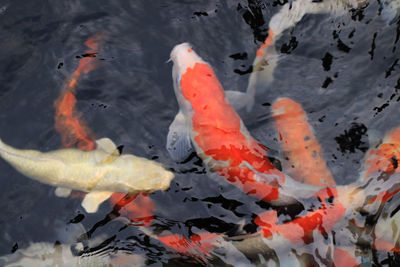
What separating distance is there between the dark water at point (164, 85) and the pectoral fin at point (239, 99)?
85 mm

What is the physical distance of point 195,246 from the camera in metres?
3.49

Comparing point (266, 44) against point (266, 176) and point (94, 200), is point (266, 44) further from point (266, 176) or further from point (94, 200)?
point (94, 200)

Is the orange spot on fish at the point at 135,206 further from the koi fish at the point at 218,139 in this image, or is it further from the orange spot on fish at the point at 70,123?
the orange spot on fish at the point at 70,123

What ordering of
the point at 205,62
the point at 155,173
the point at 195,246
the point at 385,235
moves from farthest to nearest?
the point at 205,62
the point at 155,173
the point at 195,246
the point at 385,235

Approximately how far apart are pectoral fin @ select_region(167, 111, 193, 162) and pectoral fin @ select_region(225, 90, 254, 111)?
497 millimetres

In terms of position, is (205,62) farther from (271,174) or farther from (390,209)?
(390,209)

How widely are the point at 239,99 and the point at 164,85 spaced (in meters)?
0.84

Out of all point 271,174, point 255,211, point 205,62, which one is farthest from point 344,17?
point 255,211

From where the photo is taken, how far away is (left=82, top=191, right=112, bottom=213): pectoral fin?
3.77 m

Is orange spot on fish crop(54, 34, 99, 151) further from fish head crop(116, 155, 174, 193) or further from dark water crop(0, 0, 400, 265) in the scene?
fish head crop(116, 155, 174, 193)

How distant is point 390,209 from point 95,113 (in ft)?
9.45

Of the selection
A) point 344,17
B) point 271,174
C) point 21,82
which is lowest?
point 21,82

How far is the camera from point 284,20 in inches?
169

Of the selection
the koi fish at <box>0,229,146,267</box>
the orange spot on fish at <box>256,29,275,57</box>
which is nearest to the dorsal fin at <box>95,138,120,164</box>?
the koi fish at <box>0,229,146,267</box>
